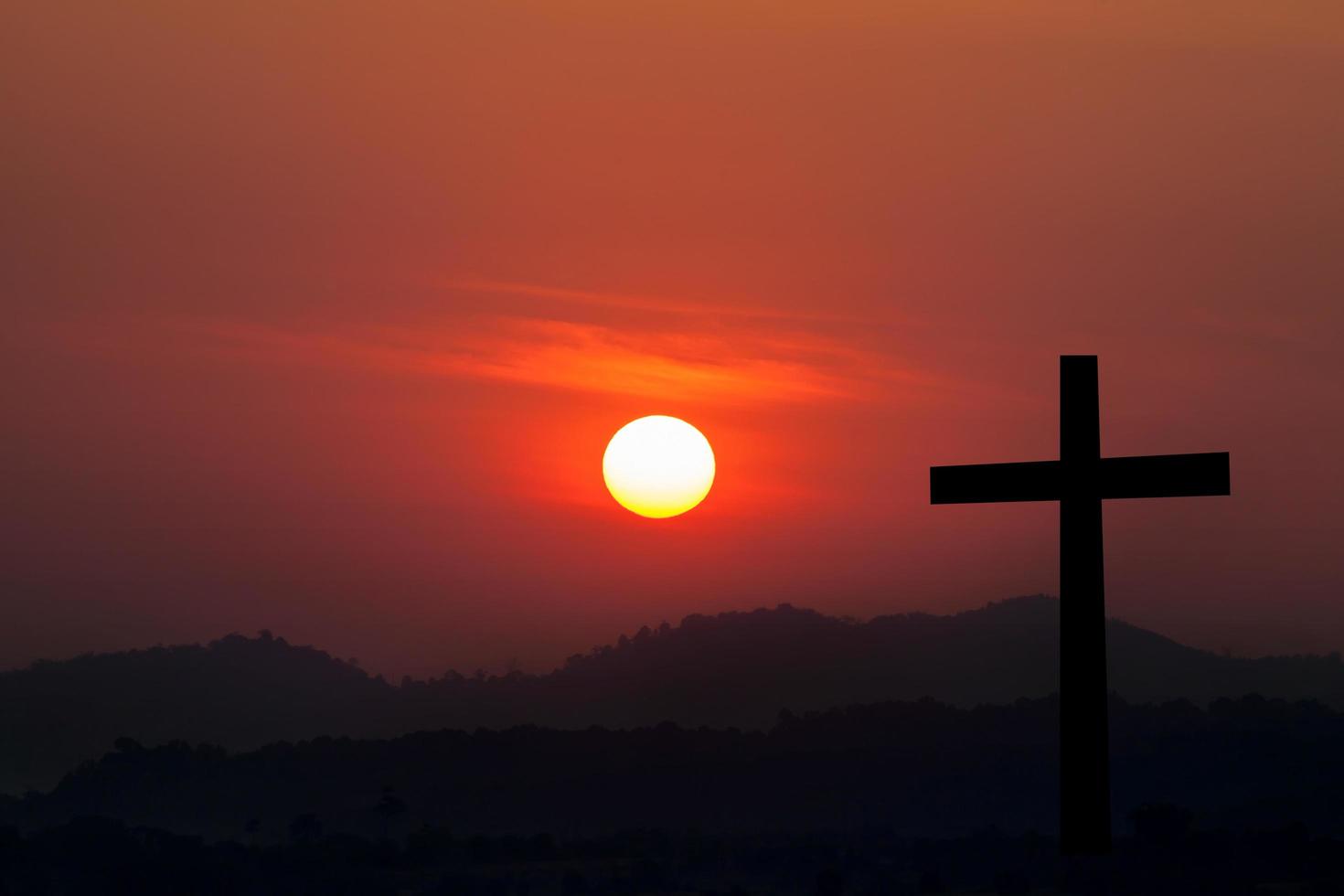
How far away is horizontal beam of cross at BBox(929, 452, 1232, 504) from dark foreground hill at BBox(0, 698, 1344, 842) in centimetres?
10184

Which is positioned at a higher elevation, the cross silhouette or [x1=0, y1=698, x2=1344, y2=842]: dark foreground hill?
[x1=0, y1=698, x2=1344, y2=842]: dark foreground hill

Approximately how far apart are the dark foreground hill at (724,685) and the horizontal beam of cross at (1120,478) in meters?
109

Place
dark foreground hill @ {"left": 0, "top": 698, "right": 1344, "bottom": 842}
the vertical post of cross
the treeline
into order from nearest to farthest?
1. the vertical post of cross
2. the treeline
3. dark foreground hill @ {"left": 0, "top": 698, "right": 1344, "bottom": 842}

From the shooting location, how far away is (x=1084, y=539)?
11.7 meters

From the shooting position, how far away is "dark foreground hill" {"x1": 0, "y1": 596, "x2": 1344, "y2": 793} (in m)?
Answer: 135

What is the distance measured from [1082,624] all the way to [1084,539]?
63cm

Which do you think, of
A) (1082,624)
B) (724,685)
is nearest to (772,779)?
(724,685)

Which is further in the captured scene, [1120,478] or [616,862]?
[616,862]

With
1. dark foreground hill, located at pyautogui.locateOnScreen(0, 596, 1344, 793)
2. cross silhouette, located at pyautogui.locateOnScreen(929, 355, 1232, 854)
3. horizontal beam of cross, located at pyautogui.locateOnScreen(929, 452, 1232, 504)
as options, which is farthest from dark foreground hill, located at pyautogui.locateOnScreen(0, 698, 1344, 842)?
cross silhouette, located at pyautogui.locateOnScreen(929, 355, 1232, 854)

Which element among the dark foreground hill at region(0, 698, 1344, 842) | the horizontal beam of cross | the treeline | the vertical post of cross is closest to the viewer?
the vertical post of cross

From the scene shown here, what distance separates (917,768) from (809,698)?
992 centimetres

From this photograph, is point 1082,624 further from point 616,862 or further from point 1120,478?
point 616,862

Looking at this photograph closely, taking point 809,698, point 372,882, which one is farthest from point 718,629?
point 372,882

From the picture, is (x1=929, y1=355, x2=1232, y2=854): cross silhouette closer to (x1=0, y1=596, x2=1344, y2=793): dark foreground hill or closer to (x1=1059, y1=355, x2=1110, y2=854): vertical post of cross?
(x1=1059, y1=355, x2=1110, y2=854): vertical post of cross
